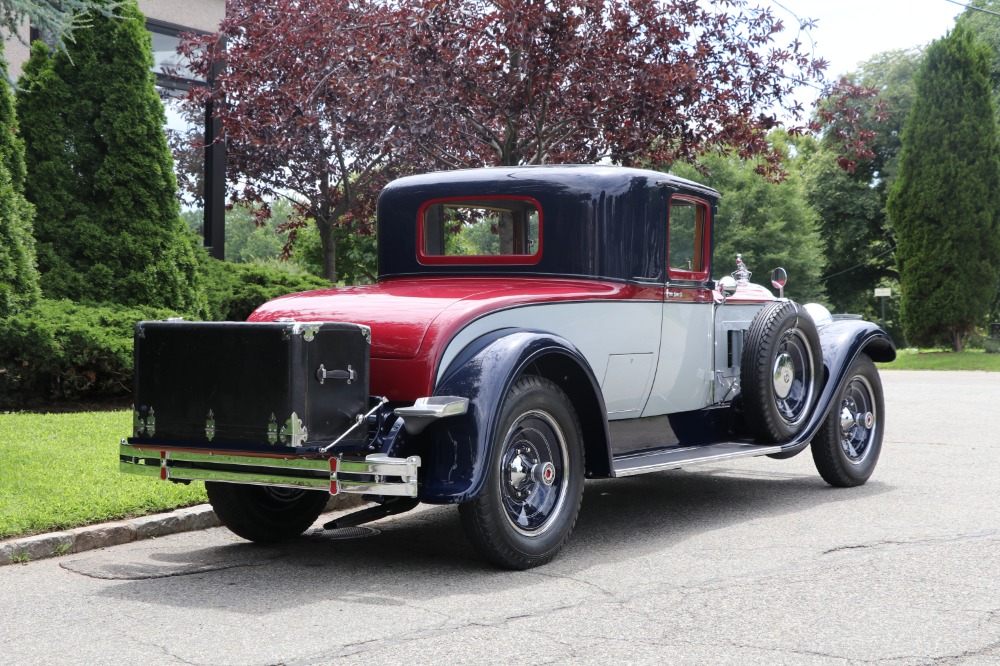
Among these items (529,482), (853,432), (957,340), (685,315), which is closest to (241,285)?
(685,315)

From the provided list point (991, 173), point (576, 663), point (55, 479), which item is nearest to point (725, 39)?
point (55, 479)

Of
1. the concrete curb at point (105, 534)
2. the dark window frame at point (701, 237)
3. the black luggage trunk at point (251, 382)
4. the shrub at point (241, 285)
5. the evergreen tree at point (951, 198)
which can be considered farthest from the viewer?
the evergreen tree at point (951, 198)

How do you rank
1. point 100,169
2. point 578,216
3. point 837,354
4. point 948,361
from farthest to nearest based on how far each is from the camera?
point 948,361 < point 100,169 < point 837,354 < point 578,216

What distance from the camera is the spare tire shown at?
7.25 m

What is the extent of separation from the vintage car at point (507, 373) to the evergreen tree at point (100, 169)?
5.44 metres

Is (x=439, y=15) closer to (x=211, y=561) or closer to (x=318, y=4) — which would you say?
(x=318, y=4)

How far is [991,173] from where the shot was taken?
30969mm

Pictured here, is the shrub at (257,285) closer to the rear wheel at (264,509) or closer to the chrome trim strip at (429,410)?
the rear wheel at (264,509)

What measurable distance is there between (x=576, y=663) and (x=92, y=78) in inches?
391

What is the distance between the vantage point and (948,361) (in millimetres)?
28875

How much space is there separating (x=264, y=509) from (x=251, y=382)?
1438mm

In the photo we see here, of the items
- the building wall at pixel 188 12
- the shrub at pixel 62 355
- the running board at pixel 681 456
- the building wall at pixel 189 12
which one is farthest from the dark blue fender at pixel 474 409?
the building wall at pixel 189 12

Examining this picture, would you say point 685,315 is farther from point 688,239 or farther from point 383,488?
point 383,488

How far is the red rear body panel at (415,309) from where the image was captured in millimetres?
5430
